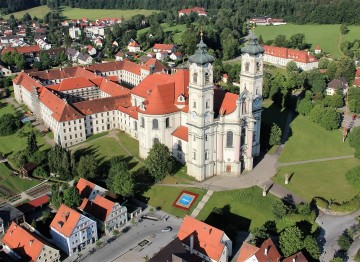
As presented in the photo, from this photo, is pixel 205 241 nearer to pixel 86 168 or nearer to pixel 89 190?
pixel 89 190

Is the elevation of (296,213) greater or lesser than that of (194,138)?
lesser

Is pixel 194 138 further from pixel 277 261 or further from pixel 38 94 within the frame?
pixel 38 94

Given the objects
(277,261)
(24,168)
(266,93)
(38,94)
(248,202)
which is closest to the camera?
(277,261)

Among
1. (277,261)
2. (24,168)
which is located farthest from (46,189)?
(277,261)

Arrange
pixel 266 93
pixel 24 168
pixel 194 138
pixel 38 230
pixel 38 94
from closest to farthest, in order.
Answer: pixel 38 230
pixel 194 138
pixel 24 168
pixel 38 94
pixel 266 93

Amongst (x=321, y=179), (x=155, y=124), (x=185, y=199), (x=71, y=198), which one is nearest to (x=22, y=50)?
(x=155, y=124)

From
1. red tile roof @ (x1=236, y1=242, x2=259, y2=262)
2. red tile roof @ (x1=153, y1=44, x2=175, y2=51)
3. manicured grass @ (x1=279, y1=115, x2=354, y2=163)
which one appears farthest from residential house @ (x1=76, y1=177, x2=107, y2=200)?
red tile roof @ (x1=153, y1=44, x2=175, y2=51)
